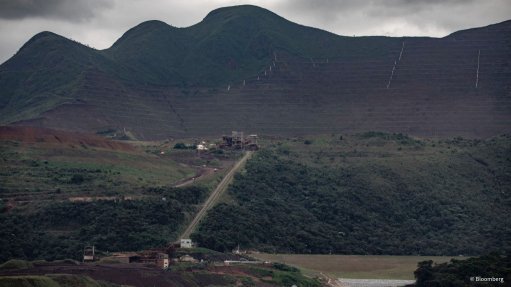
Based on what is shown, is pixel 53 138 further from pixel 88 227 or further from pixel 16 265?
pixel 16 265

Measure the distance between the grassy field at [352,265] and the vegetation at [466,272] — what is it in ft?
16.1

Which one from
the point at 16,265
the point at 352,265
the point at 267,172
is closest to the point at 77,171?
the point at 267,172

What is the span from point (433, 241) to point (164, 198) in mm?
23448

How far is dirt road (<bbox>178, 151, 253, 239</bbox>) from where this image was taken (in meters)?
108

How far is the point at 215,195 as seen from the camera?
12012cm

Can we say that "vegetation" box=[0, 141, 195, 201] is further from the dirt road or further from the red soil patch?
the dirt road

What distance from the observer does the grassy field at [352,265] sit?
10312cm

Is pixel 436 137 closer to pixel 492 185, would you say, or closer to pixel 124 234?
pixel 492 185

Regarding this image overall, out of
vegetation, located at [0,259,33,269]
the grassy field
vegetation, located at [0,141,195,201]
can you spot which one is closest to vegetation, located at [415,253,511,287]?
the grassy field

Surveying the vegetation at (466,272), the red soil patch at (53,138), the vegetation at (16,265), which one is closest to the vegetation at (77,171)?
the red soil patch at (53,138)

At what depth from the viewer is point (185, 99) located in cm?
19712

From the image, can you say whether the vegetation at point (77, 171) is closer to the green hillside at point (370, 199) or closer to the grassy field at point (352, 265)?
the green hillside at point (370, 199)

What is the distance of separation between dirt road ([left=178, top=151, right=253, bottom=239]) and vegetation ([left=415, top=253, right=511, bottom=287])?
738 inches

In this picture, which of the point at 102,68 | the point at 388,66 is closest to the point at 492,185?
the point at 388,66
